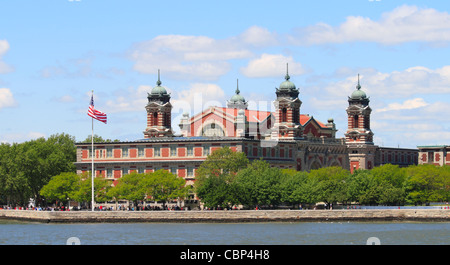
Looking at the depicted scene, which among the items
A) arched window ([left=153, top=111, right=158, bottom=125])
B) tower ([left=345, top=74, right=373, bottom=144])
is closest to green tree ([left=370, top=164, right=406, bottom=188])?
tower ([left=345, top=74, right=373, bottom=144])

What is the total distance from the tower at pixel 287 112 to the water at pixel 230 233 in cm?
5367

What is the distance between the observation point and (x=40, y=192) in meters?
121

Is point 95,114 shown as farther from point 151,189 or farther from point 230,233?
point 230,233

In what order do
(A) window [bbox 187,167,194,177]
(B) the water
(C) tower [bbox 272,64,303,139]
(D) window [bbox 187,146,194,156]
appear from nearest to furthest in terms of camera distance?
(B) the water < (A) window [bbox 187,167,194,177] < (D) window [bbox 187,146,194,156] < (C) tower [bbox 272,64,303,139]

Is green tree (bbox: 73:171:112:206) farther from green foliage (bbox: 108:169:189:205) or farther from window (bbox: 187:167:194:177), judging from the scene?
window (bbox: 187:167:194:177)

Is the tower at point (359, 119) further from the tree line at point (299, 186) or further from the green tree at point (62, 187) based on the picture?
the green tree at point (62, 187)

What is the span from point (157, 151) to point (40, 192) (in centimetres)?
1804

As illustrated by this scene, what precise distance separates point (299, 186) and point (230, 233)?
100ft

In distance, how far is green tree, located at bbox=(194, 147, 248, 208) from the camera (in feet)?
337

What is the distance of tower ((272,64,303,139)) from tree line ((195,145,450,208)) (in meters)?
22.8

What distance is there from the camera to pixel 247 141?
128 meters

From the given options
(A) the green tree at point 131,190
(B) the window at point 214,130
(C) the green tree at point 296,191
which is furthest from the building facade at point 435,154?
(A) the green tree at point 131,190

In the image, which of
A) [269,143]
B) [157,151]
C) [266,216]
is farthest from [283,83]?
[266,216]
